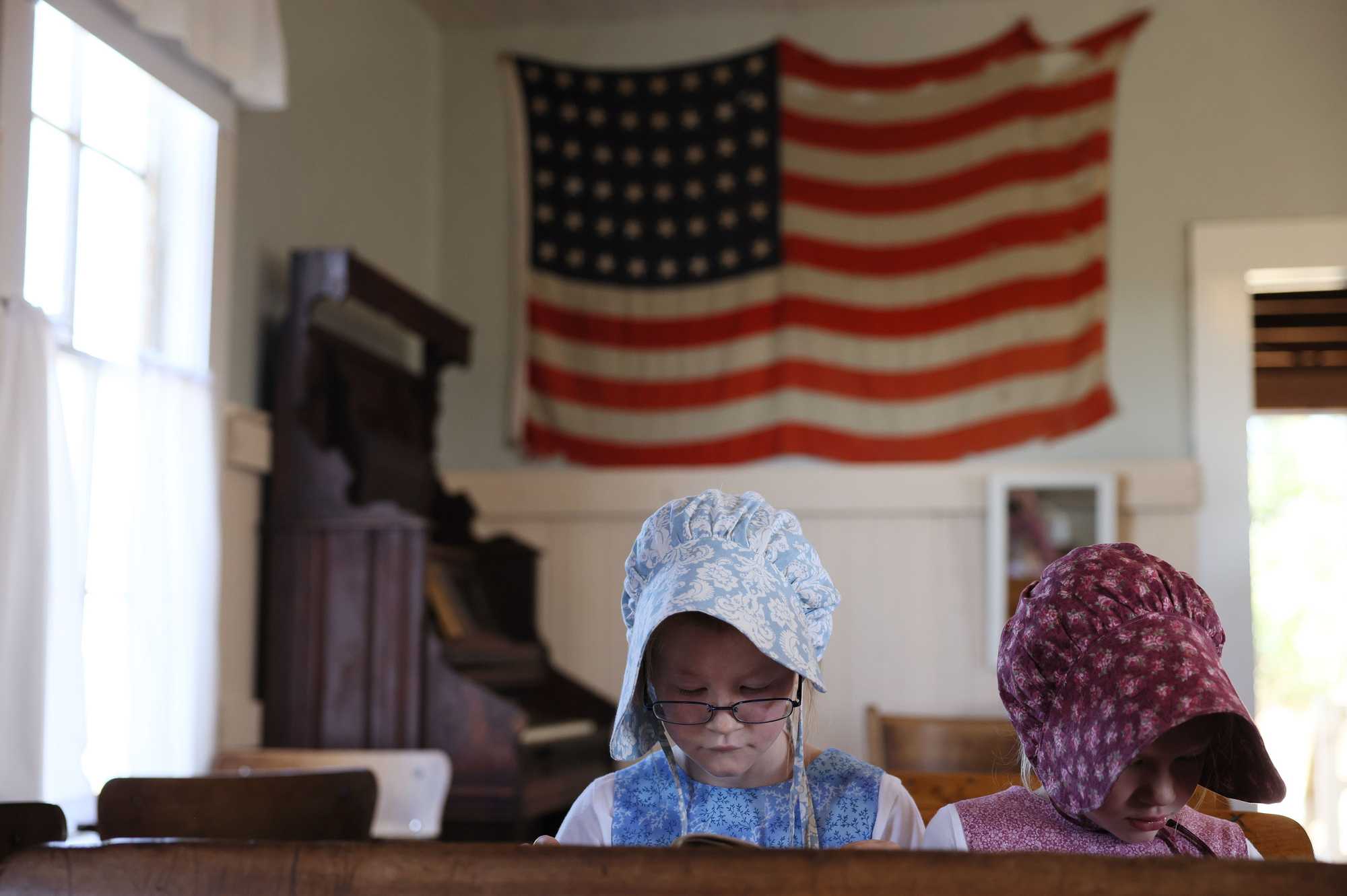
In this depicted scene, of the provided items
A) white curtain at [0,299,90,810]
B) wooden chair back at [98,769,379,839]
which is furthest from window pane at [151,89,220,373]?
wooden chair back at [98,769,379,839]

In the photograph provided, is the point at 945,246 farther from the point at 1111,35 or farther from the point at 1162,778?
the point at 1162,778

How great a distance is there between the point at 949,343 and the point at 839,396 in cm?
44

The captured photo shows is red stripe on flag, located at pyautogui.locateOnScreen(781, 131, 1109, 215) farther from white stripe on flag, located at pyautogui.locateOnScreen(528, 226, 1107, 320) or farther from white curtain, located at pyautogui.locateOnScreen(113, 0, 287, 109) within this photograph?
white curtain, located at pyautogui.locateOnScreen(113, 0, 287, 109)

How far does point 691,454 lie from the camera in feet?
16.4

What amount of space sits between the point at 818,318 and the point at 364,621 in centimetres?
217

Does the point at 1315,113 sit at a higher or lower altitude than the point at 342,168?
higher

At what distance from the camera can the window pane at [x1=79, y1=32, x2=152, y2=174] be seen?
299cm

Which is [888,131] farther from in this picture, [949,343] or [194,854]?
[194,854]

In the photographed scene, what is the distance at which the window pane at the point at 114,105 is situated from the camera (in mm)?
2988

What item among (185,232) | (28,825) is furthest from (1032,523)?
(28,825)

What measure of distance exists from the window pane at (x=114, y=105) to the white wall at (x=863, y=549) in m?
2.01

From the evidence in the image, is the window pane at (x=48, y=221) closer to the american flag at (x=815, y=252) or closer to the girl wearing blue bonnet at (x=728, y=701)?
the girl wearing blue bonnet at (x=728, y=701)

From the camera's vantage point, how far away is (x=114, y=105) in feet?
10.3

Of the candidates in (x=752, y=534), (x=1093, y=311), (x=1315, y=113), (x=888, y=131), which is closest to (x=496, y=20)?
(x=888, y=131)
